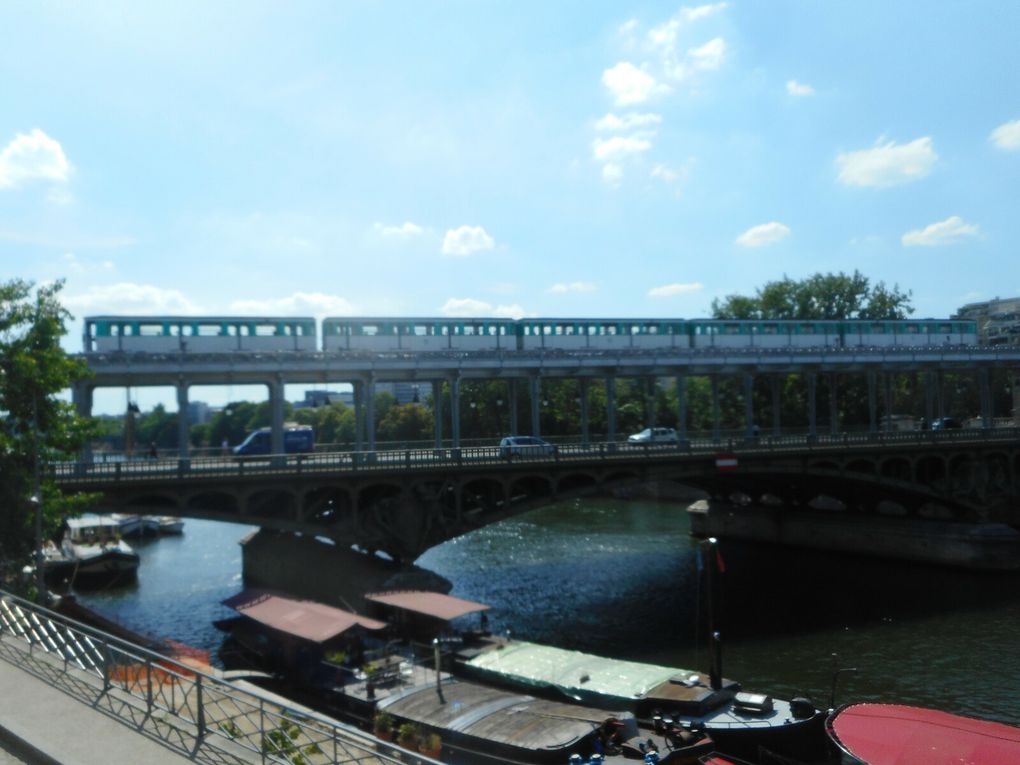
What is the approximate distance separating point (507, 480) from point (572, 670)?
1473 cm

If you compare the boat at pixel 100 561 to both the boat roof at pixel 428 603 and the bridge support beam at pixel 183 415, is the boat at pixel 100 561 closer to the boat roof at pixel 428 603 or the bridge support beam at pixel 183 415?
the bridge support beam at pixel 183 415

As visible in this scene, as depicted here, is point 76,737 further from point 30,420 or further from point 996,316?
point 996,316

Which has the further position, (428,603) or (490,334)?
(490,334)

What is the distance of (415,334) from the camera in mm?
52250

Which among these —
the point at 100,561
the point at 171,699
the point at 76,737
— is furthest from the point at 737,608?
the point at 100,561

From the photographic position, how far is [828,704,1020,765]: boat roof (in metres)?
19.1

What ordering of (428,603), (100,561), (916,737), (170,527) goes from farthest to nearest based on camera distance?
(170,527) < (100,561) < (428,603) < (916,737)

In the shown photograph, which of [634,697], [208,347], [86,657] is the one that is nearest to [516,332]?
[208,347]

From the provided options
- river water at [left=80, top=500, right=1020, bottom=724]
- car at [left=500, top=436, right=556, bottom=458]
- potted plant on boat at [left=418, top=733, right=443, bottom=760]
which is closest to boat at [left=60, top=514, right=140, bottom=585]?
river water at [left=80, top=500, right=1020, bottom=724]

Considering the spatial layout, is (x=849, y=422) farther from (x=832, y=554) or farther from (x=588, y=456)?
(x=588, y=456)

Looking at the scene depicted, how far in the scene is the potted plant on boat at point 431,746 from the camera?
21.6 m

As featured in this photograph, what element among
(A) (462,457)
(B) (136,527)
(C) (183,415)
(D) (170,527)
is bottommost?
(D) (170,527)

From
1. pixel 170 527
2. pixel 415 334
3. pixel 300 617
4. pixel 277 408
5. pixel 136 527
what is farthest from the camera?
pixel 170 527

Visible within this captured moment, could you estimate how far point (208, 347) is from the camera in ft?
150
